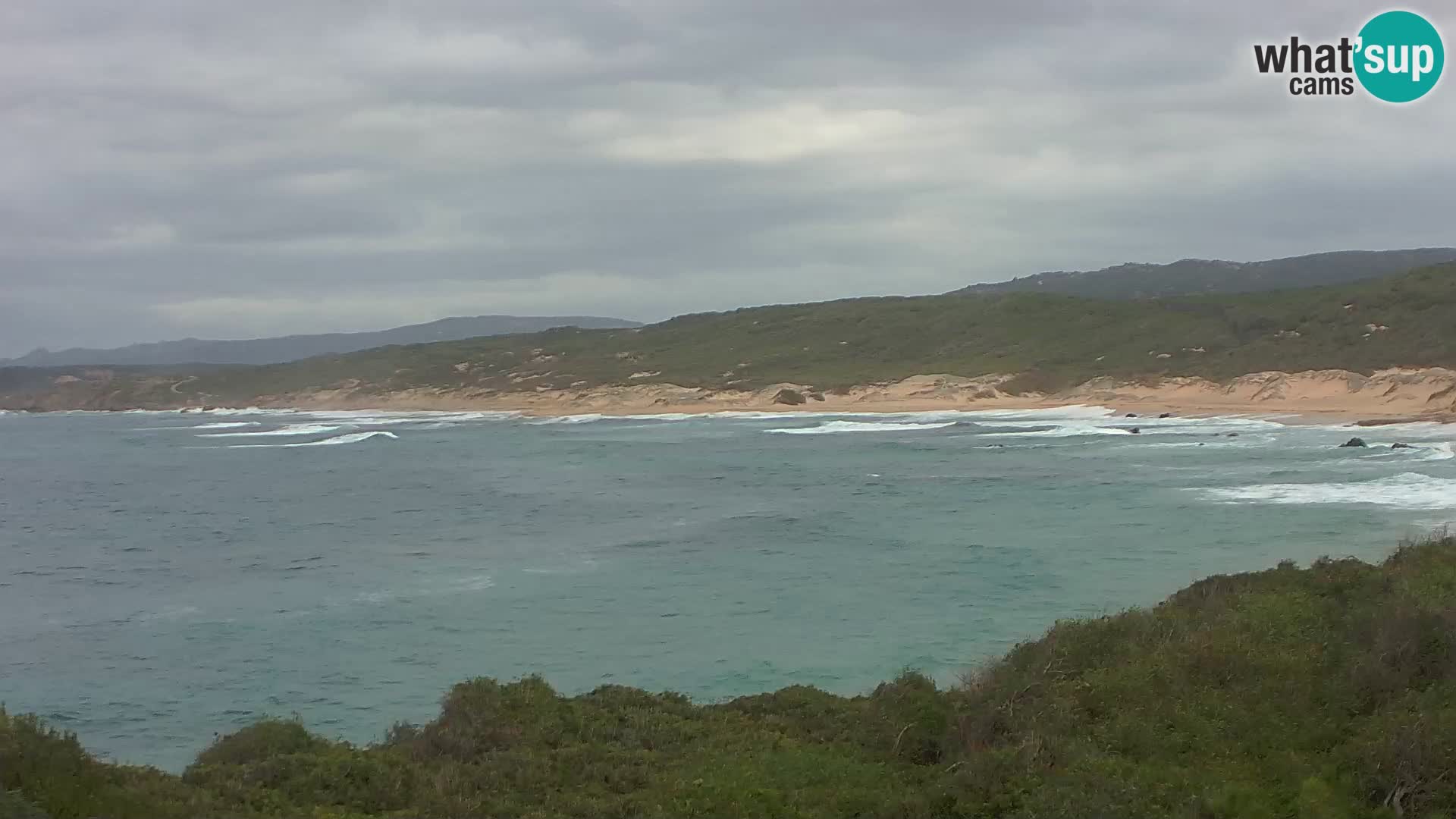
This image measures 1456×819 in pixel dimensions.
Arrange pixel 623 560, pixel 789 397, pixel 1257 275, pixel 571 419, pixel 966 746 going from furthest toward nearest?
pixel 1257 275 → pixel 571 419 → pixel 789 397 → pixel 623 560 → pixel 966 746

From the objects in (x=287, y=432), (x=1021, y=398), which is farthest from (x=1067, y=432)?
(x=287, y=432)

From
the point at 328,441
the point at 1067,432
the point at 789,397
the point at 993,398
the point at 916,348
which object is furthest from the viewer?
the point at 916,348

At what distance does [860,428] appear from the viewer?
220ft

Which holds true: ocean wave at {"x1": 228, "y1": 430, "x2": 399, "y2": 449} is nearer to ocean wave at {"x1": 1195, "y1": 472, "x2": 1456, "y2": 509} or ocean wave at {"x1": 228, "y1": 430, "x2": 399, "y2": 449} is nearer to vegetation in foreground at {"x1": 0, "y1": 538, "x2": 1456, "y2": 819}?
ocean wave at {"x1": 1195, "y1": 472, "x2": 1456, "y2": 509}

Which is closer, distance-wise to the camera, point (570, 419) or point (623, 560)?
point (623, 560)

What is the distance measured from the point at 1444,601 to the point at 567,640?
39.6ft

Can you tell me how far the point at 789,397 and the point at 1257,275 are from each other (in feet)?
401

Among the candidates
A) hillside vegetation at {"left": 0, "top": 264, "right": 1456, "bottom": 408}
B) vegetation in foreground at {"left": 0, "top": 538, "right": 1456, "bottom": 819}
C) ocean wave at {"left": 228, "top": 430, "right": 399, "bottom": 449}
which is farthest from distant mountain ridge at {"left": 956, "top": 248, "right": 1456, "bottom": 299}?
vegetation in foreground at {"left": 0, "top": 538, "right": 1456, "bottom": 819}

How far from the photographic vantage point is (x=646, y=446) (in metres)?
58.7

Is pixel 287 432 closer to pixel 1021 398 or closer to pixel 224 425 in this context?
pixel 224 425

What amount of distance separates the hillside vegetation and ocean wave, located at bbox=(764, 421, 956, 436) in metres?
16.7

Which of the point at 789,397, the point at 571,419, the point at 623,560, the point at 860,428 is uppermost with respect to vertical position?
the point at 789,397

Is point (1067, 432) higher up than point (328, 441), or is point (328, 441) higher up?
point (328, 441)

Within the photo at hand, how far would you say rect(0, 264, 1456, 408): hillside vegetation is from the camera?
71.4m
